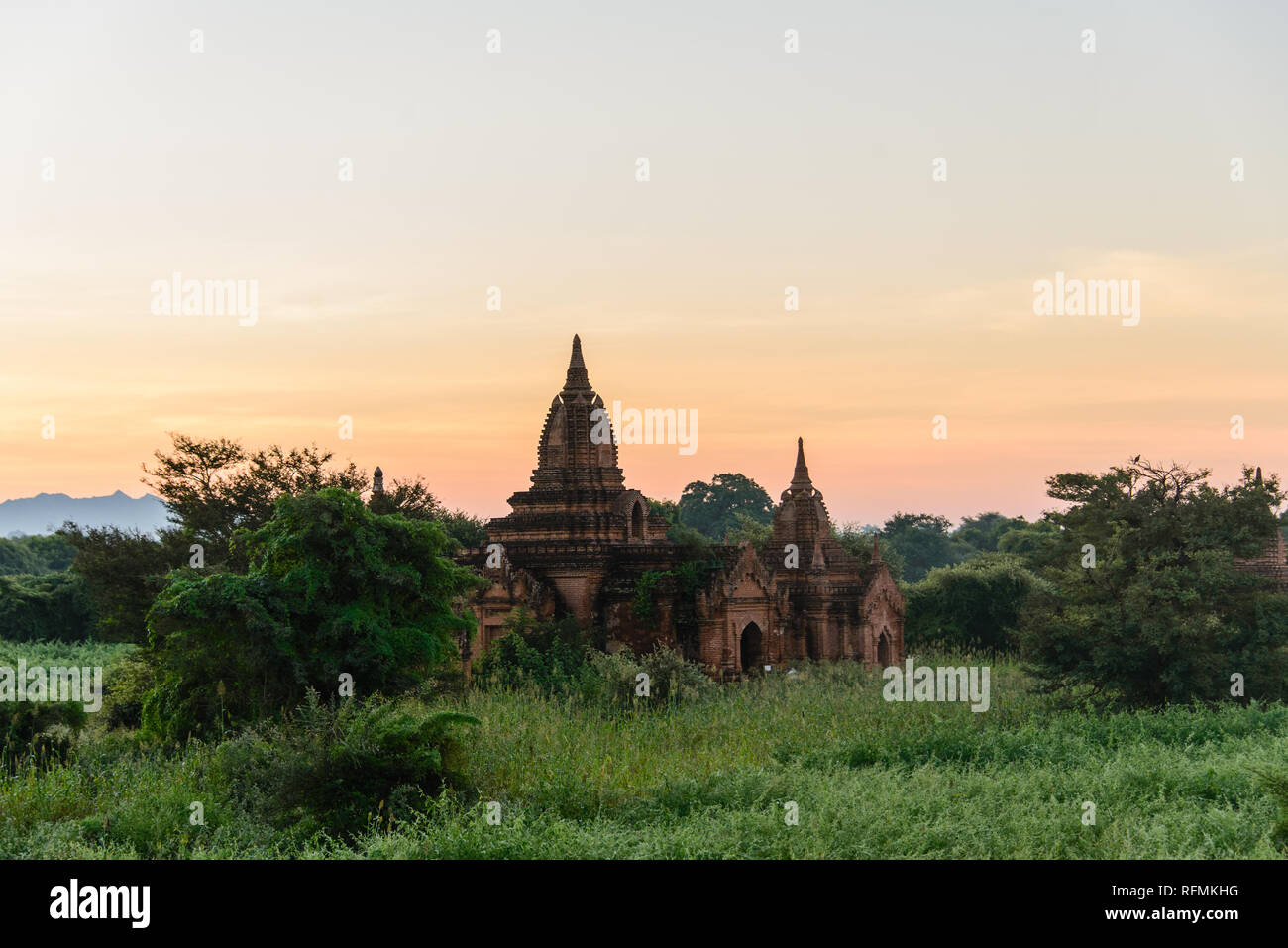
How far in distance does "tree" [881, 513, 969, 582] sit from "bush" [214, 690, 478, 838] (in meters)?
74.6

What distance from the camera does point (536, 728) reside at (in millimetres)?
18781

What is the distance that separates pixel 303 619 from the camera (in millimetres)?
17734

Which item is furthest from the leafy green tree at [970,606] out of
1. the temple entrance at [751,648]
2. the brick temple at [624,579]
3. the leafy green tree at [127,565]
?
the leafy green tree at [127,565]

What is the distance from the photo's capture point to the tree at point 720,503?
88.5 metres

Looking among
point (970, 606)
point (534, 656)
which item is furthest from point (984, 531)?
point (534, 656)

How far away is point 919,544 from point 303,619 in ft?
256

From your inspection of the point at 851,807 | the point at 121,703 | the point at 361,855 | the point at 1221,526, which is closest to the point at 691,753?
the point at 851,807

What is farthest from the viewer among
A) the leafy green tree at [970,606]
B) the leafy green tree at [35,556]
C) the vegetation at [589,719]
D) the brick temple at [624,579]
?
the leafy green tree at [35,556]

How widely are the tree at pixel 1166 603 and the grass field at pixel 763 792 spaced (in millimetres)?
1231

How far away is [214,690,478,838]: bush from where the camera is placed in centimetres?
1348

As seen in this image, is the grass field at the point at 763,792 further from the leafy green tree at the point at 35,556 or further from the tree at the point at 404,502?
the leafy green tree at the point at 35,556

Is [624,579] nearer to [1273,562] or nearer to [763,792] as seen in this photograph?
[763,792]
